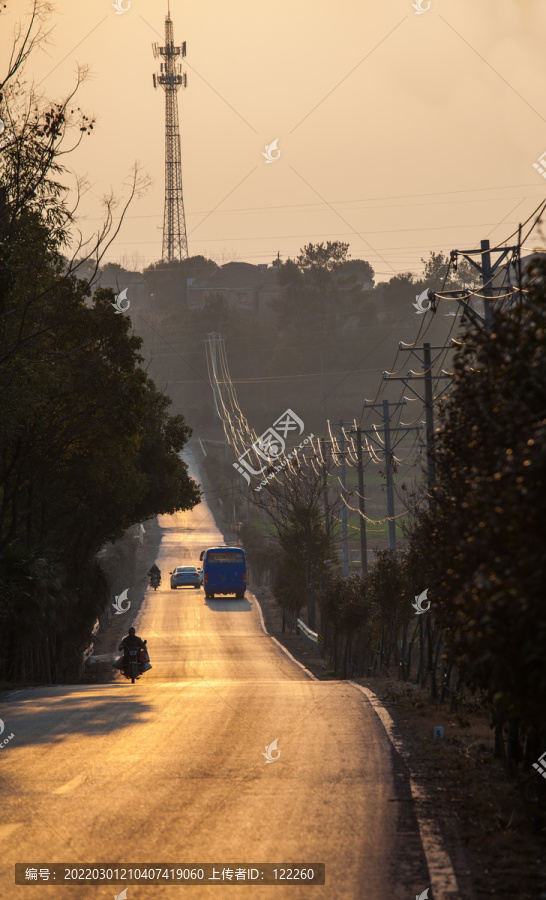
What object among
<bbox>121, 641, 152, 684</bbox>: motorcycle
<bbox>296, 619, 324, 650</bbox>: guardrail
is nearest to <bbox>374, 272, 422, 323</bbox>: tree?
<bbox>296, 619, 324, 650</bbox>: guardrail

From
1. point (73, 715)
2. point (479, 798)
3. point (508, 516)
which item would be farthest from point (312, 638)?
point (508, 516)

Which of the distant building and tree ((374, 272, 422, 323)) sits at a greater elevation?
the distant building

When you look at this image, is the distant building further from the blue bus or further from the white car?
the blue bus

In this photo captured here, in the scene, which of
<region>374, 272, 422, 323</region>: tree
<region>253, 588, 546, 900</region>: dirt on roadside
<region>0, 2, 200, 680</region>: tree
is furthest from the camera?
<region>374, 272, 422, 323</region>: tree

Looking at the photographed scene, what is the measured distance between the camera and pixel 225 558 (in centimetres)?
5784

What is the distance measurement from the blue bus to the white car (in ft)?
19.0

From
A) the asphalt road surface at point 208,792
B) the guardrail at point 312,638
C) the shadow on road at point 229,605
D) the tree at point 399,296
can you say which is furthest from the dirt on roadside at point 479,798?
the tree at point 399,296

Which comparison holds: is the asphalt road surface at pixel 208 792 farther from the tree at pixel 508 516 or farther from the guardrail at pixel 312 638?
the guardrail at pixel 312 638

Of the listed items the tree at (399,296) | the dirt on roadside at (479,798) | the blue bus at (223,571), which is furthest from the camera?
the tree at (399,296)

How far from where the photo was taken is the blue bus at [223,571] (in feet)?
186

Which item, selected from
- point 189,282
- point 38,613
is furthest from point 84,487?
point 189,282

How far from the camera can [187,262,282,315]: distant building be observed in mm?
149875

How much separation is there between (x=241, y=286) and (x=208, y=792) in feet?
505

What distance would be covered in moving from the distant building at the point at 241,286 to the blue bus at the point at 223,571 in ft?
312
